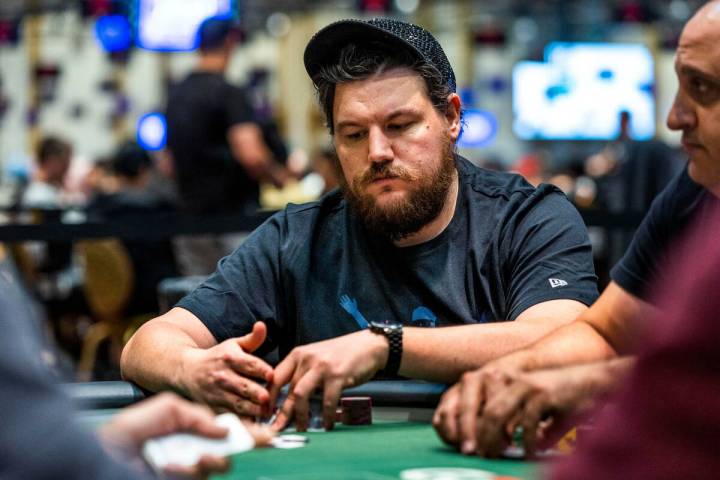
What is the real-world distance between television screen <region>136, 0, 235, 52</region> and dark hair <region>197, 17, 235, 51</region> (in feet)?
15.9

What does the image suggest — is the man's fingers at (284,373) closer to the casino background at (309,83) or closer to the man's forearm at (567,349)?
the man's forearm at (567,349)

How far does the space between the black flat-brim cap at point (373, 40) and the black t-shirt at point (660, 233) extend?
0.65m

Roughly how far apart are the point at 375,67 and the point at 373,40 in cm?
6

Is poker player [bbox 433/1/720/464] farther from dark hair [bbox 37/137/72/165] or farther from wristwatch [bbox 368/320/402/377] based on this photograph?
dark hair [bbox 37/137/72/165]

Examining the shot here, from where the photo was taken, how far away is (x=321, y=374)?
76.3 inches

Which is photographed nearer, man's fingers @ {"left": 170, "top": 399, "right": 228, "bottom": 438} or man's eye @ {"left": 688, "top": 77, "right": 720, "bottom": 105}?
man's fingers @ {"left": 170, "top": 399, "right": 228, "bottom": 438}

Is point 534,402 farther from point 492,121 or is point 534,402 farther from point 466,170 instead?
point 492,121

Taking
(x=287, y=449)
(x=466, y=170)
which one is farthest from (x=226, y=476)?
(x=466, y=170)

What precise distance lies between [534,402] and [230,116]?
4.32 meters

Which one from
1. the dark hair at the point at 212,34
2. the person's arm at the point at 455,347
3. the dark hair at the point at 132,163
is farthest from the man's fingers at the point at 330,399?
the dark hair at the point at 132,163

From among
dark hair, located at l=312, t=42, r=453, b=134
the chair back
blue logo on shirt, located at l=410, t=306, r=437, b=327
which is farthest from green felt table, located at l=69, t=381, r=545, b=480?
the chair back

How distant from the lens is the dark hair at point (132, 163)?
10.5 metres

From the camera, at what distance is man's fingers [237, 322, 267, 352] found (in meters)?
2.07

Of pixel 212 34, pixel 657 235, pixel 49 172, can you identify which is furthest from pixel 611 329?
pixel 49 172
